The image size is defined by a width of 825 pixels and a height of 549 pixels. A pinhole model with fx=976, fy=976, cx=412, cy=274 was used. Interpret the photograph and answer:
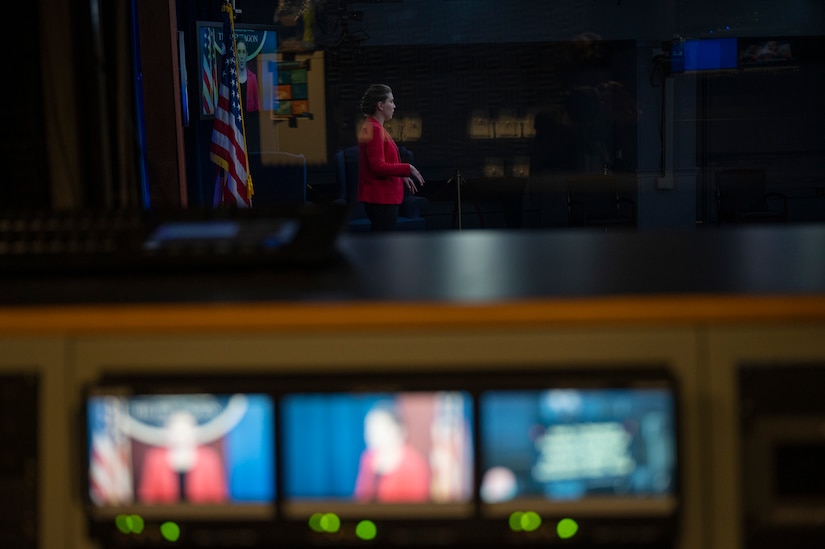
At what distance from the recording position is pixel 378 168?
536cm

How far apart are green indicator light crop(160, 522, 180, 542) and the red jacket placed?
479cm

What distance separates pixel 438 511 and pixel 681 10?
25.1 ft

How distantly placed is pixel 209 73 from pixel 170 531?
504cm

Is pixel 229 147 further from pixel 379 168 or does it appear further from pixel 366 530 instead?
pixel 366 530

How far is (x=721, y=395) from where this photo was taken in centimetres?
62

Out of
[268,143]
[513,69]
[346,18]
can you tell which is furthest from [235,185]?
[513,69]

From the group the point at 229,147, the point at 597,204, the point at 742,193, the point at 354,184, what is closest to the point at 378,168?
the point at 229,147

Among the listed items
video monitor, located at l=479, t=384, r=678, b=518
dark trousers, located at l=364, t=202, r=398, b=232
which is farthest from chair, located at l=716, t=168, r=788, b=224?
video monitor, located at l=479, t=384, r=678, b=518

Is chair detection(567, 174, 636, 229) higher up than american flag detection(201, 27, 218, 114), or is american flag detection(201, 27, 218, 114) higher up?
american flag detection(201, 27, 218, 114)

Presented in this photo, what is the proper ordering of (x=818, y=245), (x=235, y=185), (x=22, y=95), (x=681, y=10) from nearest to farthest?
1. (x=818, y=245)
2. (x=22, y=95)
3. (x=235, y=185)
4. (x=681, y=10)

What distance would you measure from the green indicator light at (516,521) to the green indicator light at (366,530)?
0.27 feet

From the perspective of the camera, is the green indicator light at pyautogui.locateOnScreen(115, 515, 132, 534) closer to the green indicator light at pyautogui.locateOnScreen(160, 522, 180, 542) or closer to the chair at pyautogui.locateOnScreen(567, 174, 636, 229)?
the green indicator light at pyautogui.locateOnScreen(160, 522, 180, 542)

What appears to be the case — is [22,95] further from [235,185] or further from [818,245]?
[235,185]

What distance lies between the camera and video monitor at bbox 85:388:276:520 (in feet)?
1.96
